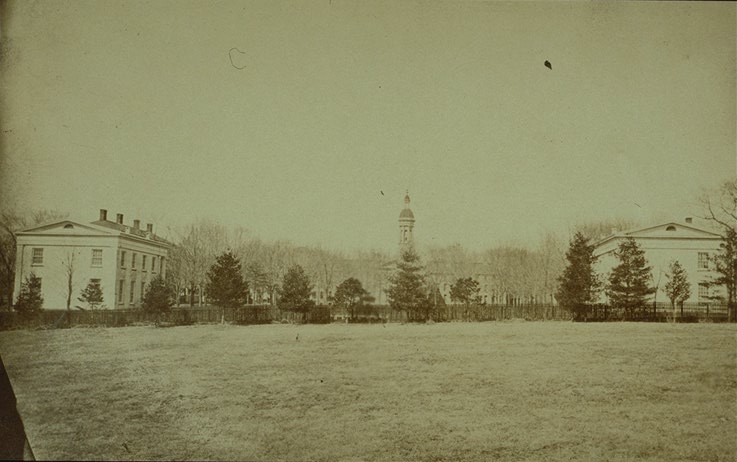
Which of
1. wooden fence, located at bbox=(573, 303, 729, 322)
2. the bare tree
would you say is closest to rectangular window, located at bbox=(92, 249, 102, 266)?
wooden fence, located at bbox=(573, 303, 729, 322)

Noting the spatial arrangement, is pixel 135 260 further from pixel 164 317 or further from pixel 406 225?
pixel 406 225

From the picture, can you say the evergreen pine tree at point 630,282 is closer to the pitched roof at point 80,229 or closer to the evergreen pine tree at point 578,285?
the evergreen pine tree at point 578,285

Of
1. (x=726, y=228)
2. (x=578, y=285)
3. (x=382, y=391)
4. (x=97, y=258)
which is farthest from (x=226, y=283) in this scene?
(x=726, y=228)

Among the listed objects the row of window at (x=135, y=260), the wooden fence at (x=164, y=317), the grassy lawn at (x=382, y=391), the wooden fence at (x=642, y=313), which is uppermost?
the row of window at (x=135, y=260)

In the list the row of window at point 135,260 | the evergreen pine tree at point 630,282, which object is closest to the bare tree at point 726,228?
the evergreen pine tree at point 630,282

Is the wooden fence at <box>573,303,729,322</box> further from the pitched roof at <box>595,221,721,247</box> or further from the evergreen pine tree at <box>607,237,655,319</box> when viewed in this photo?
the pitched roof at <box>595,221,721,247</box>

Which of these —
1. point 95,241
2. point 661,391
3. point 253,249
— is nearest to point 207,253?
point 253,249
